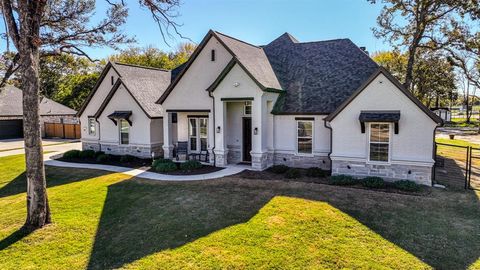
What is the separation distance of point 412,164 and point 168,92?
13284mm

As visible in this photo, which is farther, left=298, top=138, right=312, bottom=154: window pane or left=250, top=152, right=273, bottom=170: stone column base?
left=298, top=138, right=312, bottom=154: window pane

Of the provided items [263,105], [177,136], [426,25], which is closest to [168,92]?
[177,136]

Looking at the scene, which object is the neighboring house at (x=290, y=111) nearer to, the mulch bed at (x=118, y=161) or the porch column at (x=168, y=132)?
the porch column at (x=168, y=132)

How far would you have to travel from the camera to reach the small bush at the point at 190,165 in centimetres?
1631

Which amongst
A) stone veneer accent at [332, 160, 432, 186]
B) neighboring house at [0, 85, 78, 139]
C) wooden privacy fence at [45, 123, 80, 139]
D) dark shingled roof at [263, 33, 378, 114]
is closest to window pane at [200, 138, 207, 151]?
dark shingled roof at [263, 33, 378, 114]

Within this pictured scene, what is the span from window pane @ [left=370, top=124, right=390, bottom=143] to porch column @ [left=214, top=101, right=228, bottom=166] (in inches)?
292

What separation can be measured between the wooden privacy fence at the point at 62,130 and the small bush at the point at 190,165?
78.6 ft

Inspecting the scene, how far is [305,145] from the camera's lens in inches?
631

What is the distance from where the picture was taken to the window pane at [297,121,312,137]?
15.9 meters

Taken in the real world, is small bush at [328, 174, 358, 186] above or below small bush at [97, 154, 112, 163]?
below

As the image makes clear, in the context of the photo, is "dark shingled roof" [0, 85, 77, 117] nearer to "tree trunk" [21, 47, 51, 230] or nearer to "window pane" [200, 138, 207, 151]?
"window pane" [200, 138, 207, 151]

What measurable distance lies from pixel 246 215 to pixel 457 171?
12.7m

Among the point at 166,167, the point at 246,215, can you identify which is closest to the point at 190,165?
the point at 166,167

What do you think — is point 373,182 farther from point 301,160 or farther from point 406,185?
point 301,160
